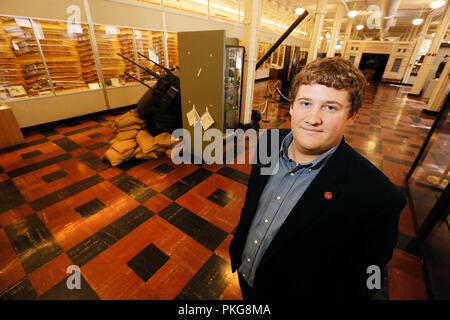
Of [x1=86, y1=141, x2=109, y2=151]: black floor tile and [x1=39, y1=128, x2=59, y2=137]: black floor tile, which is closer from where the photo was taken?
[x1=86, y1=141, x2=109, y2=151]: black floor tile

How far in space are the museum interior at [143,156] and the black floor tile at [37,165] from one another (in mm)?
42

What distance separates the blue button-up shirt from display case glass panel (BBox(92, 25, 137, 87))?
21.8ft

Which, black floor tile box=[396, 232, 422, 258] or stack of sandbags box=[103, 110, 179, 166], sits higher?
stack of sandbags box=[103, 110, 179, 166]

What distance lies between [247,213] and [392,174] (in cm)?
386

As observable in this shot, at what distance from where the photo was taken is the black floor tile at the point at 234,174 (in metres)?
3.40

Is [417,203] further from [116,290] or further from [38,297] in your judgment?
[38,297]

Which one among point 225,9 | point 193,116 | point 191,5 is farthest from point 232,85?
point 225,9

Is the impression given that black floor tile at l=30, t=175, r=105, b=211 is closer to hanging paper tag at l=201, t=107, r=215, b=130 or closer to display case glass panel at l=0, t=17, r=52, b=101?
hanging paper tag at l=201, t=107, r=215, b=130

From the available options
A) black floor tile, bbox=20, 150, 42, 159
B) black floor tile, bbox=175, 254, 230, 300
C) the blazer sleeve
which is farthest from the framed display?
the blazer sleeve

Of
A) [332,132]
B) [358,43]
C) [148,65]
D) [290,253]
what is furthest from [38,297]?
[358,43]

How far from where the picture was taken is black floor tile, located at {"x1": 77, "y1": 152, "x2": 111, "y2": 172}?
143 inches

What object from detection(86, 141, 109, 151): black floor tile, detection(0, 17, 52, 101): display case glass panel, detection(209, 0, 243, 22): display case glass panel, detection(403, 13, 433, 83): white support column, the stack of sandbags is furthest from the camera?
detection(403, 13, 433, 83): white support column

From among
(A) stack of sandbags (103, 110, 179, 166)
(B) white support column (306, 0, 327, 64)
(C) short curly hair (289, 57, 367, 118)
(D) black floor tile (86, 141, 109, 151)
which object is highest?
(B) white support column (306, 0, 327, 64)

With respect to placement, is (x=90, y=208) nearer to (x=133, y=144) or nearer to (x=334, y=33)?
(x=133, y=144)
